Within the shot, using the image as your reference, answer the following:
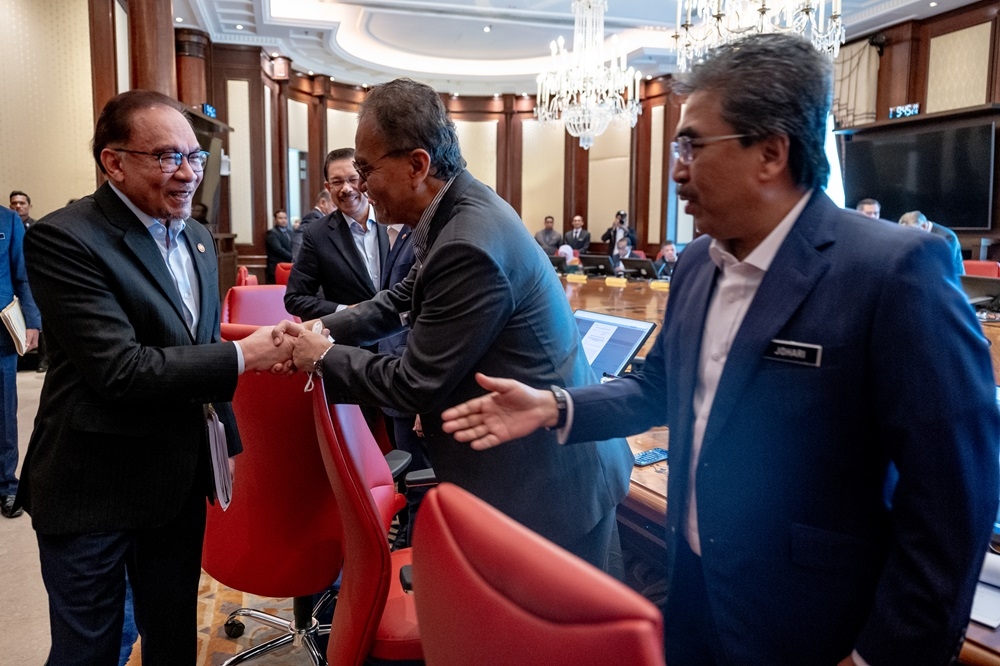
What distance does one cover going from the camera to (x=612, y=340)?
2332 millimetres

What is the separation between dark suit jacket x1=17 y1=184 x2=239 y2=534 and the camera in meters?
1.39

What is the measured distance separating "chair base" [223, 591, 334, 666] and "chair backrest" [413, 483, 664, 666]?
5.08 ft

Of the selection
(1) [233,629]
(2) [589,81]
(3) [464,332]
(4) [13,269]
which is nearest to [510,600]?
(3) [464,332]

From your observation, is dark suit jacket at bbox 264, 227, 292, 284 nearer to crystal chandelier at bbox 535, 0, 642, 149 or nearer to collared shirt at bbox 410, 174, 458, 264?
crystal chandelier at bbox 535, 0, 642, 149

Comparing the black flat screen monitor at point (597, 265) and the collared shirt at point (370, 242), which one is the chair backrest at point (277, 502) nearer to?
the collared shirt at point (370, 242)

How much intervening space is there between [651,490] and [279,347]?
916 mm

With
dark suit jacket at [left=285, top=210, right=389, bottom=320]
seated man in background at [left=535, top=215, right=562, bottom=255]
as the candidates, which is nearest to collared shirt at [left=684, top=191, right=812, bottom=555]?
dark suit jacket at [left=285, top=210, right=389, bottom=320]

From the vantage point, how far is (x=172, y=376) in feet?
4.77

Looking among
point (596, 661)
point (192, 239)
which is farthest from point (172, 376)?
point (596, 661)

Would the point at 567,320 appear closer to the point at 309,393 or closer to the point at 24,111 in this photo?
the point at 309,393

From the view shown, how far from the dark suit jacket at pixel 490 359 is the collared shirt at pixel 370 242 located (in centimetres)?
174

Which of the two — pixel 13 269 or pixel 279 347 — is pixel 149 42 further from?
pixel 279 347

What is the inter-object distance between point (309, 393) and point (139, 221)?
55cm

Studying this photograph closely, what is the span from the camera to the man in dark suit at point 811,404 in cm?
84
